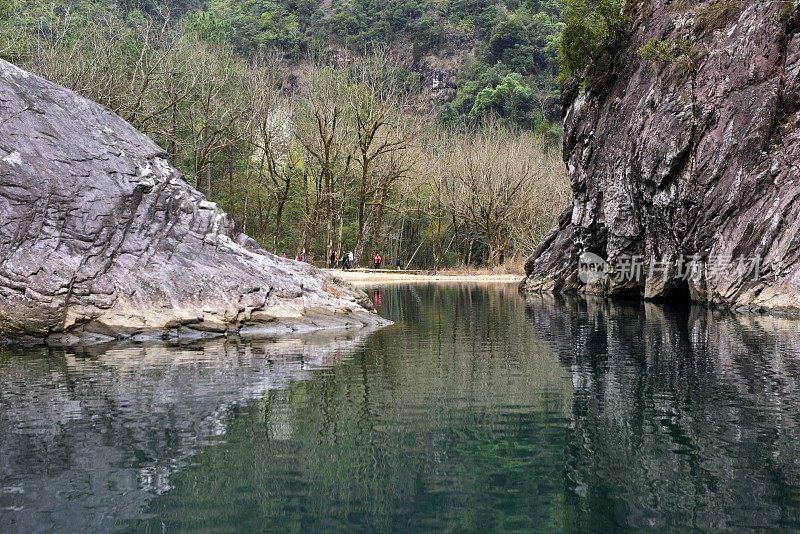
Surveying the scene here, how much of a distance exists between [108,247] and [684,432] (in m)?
14.0

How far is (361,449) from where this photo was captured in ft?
28.6

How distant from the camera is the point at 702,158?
29.3 m

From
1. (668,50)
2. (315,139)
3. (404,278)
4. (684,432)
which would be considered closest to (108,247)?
(684,432)

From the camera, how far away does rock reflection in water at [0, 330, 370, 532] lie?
7090 millimetres

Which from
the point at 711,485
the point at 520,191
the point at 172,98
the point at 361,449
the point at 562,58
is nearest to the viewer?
the point at 711,485

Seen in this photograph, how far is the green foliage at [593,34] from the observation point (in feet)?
117

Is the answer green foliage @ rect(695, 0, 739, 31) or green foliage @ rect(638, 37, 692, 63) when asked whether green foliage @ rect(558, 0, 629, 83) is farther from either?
green foliage @ rect(638, 37, 692, 63)

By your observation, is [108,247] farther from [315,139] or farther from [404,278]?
[315,139]

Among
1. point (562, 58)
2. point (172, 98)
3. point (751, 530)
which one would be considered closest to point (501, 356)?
point (751, 530)

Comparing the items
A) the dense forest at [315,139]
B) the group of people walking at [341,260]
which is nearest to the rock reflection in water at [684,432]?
the dense forest at [315,139]

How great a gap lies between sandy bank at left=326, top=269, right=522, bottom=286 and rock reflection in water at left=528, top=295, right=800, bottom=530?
98.3 ft

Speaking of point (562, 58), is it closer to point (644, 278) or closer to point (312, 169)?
point (644, 278)

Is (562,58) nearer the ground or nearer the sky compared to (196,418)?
nearer the sky

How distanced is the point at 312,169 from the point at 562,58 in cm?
2357
